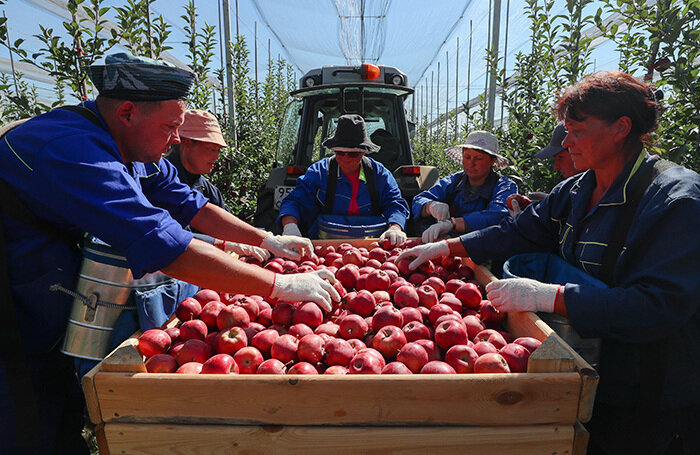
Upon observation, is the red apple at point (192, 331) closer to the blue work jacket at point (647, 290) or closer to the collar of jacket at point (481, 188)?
the blue work jacket at point (647, 290)

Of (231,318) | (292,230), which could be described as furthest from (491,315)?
(292,230)

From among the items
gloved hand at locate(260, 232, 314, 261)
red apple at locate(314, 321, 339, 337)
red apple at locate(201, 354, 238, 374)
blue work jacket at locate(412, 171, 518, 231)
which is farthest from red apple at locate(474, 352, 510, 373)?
blue work jacket at locate(412, 171, 518, 231)

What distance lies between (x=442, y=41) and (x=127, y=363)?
22383 millimetres

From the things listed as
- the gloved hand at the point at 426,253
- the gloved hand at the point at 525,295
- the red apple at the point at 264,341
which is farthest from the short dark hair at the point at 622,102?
the red apple at the point at 264,341

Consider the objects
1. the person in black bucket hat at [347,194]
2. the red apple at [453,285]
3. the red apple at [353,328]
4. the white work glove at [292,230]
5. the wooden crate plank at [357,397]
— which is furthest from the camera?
the person in black bucket hat at [347,194]

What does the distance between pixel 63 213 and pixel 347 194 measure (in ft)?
8.53

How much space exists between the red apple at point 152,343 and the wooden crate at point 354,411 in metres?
0.25

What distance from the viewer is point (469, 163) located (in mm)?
3816

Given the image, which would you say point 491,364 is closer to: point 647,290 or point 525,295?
point 525,295

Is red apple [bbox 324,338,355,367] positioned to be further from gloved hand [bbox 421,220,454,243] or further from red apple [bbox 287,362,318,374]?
gloved hand [bbox 421,220,454,243]

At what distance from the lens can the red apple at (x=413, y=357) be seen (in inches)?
63.2

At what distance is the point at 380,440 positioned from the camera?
4.51 feet

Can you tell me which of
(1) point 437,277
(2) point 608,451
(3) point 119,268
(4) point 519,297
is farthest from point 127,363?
(2) point 608,451

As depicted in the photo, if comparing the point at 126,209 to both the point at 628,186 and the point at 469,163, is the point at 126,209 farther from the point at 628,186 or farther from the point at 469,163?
the point at 469,163
